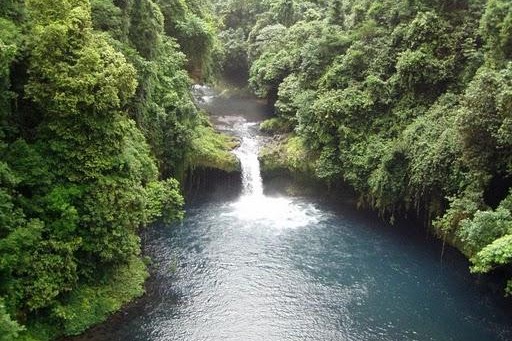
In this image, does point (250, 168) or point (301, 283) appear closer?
point (301, 283)

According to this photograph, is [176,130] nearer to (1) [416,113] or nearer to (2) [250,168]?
(2) [250,168]

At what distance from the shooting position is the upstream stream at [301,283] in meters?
20.5

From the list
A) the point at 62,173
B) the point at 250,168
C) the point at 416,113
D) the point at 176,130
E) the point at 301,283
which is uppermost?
the point at 416,113

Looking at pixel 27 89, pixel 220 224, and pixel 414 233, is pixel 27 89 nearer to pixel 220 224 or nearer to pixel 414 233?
pixel 220 224

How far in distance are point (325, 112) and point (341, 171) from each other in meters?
3.83

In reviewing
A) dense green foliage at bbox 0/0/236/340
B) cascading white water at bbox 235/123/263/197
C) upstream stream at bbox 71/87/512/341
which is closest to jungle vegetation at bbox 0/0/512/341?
dense green foliage at bbox 0/0/236/340

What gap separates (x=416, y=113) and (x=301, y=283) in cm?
1215

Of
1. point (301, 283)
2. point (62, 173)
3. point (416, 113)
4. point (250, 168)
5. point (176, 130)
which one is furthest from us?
point (250, 168)

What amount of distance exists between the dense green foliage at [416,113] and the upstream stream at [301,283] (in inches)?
76.6

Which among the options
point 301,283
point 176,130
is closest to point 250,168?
point 176,130

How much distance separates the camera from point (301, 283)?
23.9 m

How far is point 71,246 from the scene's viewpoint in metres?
18.0

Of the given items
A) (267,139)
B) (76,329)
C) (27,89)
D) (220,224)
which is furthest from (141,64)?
(267,139)

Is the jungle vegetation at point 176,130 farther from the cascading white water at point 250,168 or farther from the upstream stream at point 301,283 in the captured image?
the upstream stream at point 301,283
